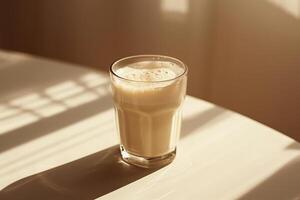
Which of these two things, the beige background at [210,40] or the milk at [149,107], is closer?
the milk at [149,107]

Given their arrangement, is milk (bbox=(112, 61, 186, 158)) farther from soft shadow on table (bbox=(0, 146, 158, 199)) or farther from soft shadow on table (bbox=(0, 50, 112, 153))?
soft shadow on table (bbox=(0, 50, 112, 153))

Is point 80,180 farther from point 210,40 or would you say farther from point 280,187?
point 210,40

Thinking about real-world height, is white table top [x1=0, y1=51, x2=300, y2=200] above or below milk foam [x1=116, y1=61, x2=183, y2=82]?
below

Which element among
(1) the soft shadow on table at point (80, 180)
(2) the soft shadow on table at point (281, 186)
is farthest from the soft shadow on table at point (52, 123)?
(2) the soft shadow on table at point (281, 186)

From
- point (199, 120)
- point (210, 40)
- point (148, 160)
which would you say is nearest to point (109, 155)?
point (148, 160)

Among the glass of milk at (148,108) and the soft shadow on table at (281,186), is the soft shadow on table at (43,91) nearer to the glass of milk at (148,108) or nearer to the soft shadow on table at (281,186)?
the glass of milk at (148,108)

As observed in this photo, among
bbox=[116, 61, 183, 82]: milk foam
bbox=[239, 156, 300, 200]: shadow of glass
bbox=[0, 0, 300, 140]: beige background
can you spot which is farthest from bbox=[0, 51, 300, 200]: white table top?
bbox=[0, 0, 300, 140]: beige background
